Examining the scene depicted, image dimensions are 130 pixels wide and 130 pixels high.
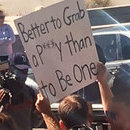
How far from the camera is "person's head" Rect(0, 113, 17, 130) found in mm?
3300

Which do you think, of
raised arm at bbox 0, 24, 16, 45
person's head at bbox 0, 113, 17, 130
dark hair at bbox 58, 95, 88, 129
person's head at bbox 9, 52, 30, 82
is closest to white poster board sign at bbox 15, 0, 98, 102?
dark hair at bbox 58, 95, 88, 129

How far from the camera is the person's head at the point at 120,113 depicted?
3.02m

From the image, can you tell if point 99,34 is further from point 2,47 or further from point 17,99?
point 17,99

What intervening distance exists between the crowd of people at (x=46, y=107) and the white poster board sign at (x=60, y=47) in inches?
3.0

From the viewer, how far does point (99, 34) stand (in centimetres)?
801

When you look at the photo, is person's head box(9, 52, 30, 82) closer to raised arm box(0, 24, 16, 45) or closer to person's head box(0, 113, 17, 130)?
person's head box(0, 113, 17, 130)

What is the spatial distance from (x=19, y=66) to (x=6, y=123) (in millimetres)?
877

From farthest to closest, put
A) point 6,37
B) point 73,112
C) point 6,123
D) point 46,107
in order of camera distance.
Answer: point 6,37
point 6,123
point 46,107
point 73,112

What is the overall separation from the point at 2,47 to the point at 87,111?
147 inches

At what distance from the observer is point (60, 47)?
3.13 m

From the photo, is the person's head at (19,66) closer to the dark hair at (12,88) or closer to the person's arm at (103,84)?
the dark hair at (12,88)

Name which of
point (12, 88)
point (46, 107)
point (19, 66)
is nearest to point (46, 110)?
point (46, 107)

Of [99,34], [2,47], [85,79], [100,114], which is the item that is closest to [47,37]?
[85,79]

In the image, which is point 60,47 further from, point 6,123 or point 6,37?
point 6,37
